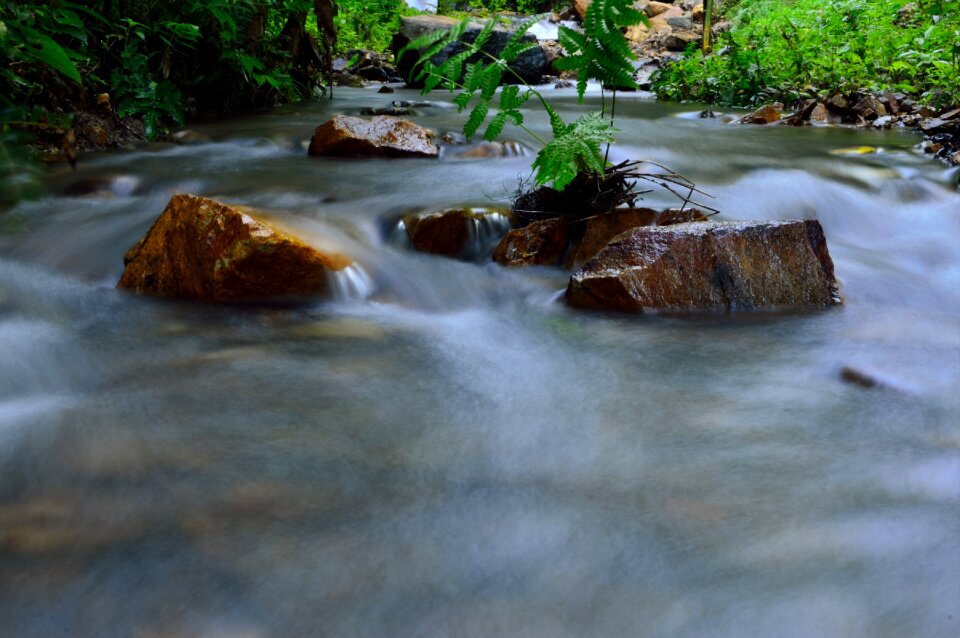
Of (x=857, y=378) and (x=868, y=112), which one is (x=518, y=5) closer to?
(x=868, y=112)

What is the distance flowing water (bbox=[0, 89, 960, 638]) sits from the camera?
157cm

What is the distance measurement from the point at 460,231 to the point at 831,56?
22.3 ft

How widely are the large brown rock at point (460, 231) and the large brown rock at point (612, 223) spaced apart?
48 cm

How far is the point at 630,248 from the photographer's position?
3268mm

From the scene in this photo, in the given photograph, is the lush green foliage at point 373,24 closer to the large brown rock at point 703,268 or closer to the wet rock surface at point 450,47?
the wet rock surface at point 450,47

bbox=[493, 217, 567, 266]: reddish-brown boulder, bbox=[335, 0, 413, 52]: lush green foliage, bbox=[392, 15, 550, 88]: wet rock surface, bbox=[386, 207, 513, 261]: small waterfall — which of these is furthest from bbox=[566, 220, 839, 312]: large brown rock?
bbox=[335, 0, 413, 52]: lush green foliage

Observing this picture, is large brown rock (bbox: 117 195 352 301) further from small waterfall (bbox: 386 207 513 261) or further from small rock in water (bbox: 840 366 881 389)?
small rock in water (bbox: 840 366 881 389)

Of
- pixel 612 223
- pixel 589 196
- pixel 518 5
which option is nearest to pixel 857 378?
pixel 612 223

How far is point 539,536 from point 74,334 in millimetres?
2240

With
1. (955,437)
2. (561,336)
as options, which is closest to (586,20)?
(561,336)

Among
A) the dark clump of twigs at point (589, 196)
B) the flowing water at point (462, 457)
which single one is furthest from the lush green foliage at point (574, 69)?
the flowing water at point (462, 457)

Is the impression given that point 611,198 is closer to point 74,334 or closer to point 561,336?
point 561,336

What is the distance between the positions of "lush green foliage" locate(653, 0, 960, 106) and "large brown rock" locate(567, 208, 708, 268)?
5302 mm

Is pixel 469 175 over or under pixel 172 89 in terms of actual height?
under
